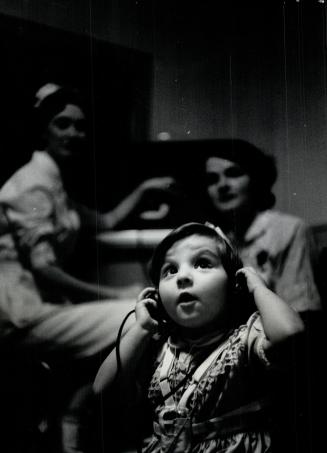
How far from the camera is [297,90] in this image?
2451 millimetres

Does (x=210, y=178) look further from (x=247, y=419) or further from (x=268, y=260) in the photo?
(x=247, y=419)

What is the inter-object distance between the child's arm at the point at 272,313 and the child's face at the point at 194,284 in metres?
0.10

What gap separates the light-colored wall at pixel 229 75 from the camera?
2.38 m

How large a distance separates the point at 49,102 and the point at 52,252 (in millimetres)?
519

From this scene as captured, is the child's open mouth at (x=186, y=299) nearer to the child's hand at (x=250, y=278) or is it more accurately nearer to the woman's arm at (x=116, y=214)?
the child's hand at (x=250, y=278)

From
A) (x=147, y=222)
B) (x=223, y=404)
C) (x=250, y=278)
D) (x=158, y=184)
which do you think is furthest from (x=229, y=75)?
(x=223, y=404)

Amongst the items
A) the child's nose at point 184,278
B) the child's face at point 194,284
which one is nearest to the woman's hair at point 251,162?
the child's face at point 194,284

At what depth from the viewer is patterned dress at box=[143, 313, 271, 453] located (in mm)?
2211

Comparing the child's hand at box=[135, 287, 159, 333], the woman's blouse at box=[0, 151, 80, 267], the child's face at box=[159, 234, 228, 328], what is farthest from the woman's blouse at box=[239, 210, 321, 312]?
the woman's blouse at box=[0, 151, 80, 267]

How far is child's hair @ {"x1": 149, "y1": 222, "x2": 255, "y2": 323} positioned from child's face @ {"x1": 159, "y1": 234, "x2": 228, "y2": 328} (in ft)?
0.05

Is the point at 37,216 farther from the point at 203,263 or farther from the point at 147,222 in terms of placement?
the point at 203,263

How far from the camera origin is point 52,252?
92.4 inches

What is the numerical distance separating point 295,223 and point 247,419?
26.9 inches

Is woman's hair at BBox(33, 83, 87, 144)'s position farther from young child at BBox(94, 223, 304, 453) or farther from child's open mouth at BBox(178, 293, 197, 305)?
child's open mouth at BBox(178, 293, 197, 305)
